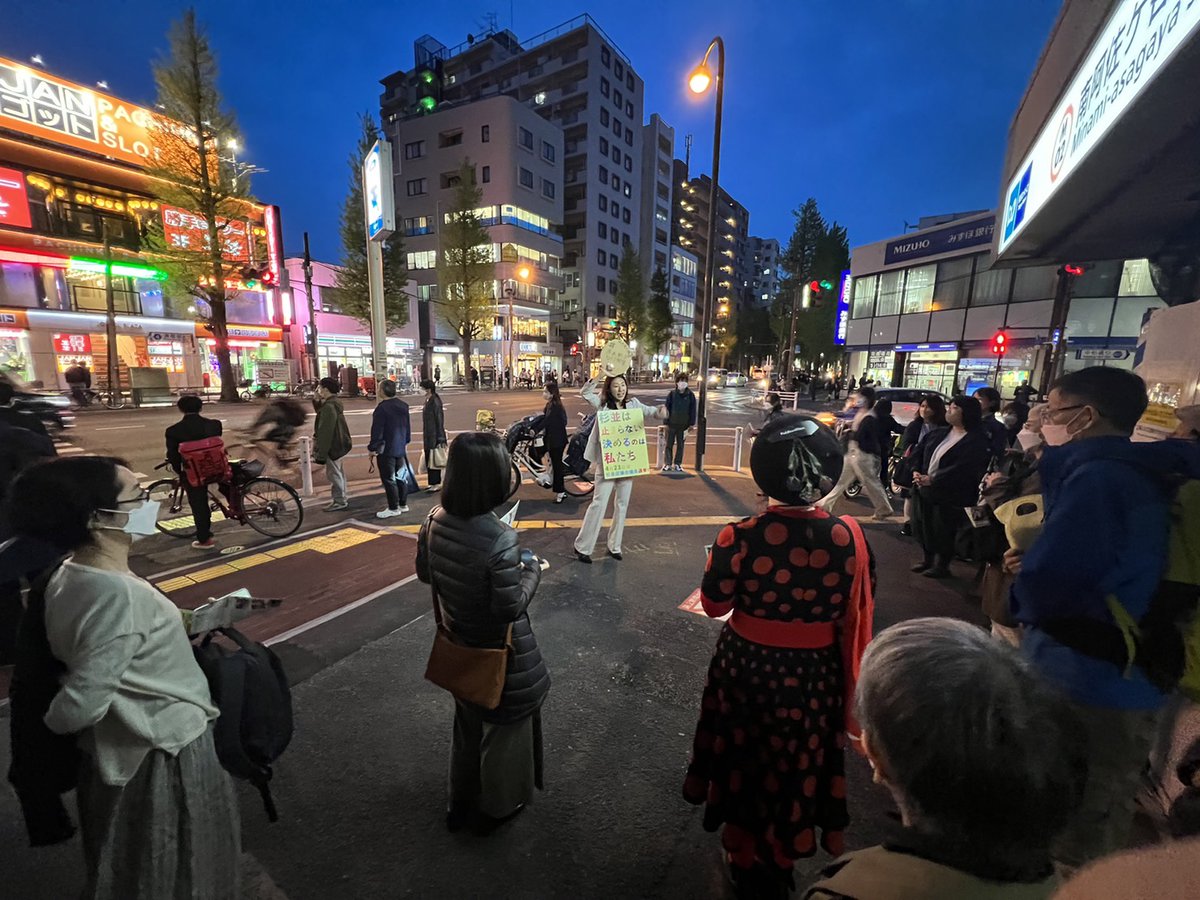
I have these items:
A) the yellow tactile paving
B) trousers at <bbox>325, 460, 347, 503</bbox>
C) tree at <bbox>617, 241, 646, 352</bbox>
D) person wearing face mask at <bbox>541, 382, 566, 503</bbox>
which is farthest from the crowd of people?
tree at <bbox>617, 241, 646, 352</bbox>

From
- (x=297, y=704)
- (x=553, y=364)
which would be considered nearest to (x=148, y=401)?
(x=297, y=704)

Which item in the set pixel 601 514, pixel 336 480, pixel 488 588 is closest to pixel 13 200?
pixel 336 480

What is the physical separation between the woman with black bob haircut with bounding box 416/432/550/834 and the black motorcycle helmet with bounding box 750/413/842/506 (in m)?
1.11

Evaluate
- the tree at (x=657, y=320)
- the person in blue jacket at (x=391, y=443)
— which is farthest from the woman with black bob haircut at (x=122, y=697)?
the tree at (x=657, y=320)

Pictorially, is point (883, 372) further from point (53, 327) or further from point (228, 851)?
point (53, 327)

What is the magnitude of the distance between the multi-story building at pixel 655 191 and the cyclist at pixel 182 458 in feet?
205

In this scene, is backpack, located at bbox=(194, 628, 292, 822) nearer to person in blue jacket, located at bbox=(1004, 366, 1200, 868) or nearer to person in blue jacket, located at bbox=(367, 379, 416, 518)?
person in blue jacket, located at bbox=(1004, 366, 1200, 868)

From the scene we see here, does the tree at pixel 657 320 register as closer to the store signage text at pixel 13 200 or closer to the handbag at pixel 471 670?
the store signage text at pixel 13 200

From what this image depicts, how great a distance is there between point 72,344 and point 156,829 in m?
31.5

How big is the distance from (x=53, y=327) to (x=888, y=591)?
32.8 m

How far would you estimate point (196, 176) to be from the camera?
72.6 feet

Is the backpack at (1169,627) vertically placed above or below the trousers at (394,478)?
above

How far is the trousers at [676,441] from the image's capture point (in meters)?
10.7

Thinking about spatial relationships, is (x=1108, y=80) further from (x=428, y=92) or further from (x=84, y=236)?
(x=84, y=236)
